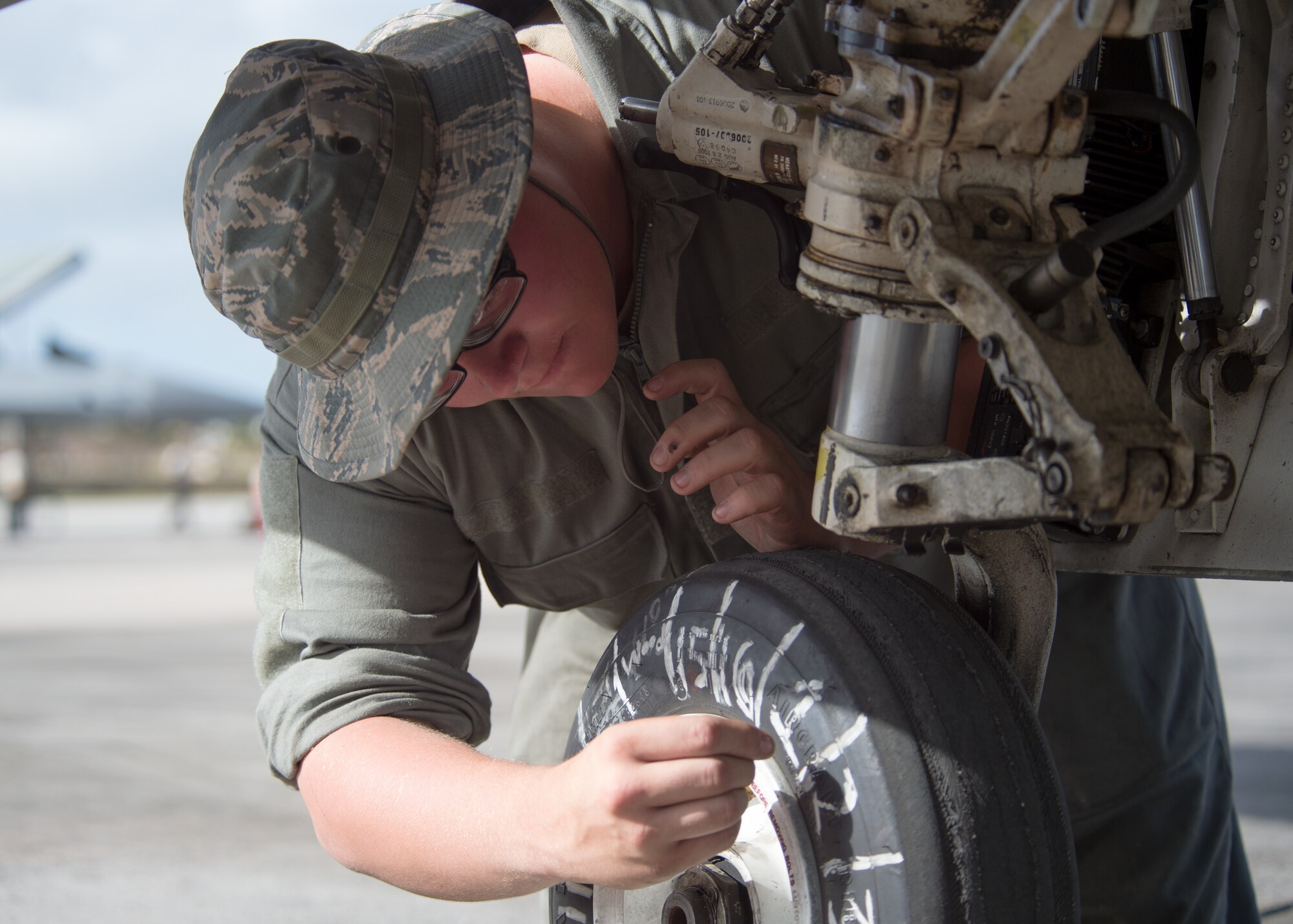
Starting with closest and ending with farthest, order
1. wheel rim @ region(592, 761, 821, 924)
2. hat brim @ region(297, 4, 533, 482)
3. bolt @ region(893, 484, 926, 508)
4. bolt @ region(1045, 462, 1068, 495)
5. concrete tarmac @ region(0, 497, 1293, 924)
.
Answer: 1. bolt @ region(1045, 462, 1068, 495)
2. bolt @ region(893, 484, 926, 508)
3. wheel rim @ region(592, 761, 821, 924)
4. hat brim @ region(297, 4, 533, 482)
5. concrete tarmac @ region(0, 497, 1293, 924)

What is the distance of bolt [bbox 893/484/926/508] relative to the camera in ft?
2.78

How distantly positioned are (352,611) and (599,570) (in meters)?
0.31

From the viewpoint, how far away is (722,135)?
40.1 inches

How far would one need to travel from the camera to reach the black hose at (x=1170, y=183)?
81 centimetres

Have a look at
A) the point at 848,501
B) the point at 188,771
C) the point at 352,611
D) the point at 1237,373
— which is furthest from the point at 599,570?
the point at 188,771

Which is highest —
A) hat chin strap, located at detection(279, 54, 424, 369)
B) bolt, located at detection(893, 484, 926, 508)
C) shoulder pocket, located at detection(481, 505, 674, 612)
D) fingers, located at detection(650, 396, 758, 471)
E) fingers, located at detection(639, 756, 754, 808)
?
hat chin strap, located at detection(279, 54, 424, 369)

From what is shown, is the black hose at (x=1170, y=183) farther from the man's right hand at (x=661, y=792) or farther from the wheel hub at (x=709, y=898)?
the wheel hub at (x=709, y=898)

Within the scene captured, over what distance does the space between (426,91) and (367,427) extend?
1.15 ft

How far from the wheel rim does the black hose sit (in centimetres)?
49

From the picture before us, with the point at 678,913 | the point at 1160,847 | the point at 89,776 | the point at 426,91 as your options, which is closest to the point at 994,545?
the point at 678,913

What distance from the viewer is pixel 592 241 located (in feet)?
3.97

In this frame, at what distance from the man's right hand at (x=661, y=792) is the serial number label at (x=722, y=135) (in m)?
0.47

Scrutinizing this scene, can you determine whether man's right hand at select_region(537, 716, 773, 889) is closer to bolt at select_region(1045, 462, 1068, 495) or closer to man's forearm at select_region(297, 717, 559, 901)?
man's forearm at select_region(297, 717, 559, 901)

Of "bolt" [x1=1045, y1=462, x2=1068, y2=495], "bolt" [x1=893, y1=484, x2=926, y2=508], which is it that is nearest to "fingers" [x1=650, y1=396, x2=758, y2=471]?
"bolt" [x1=893, y1=484, x2=926, y2=508]
